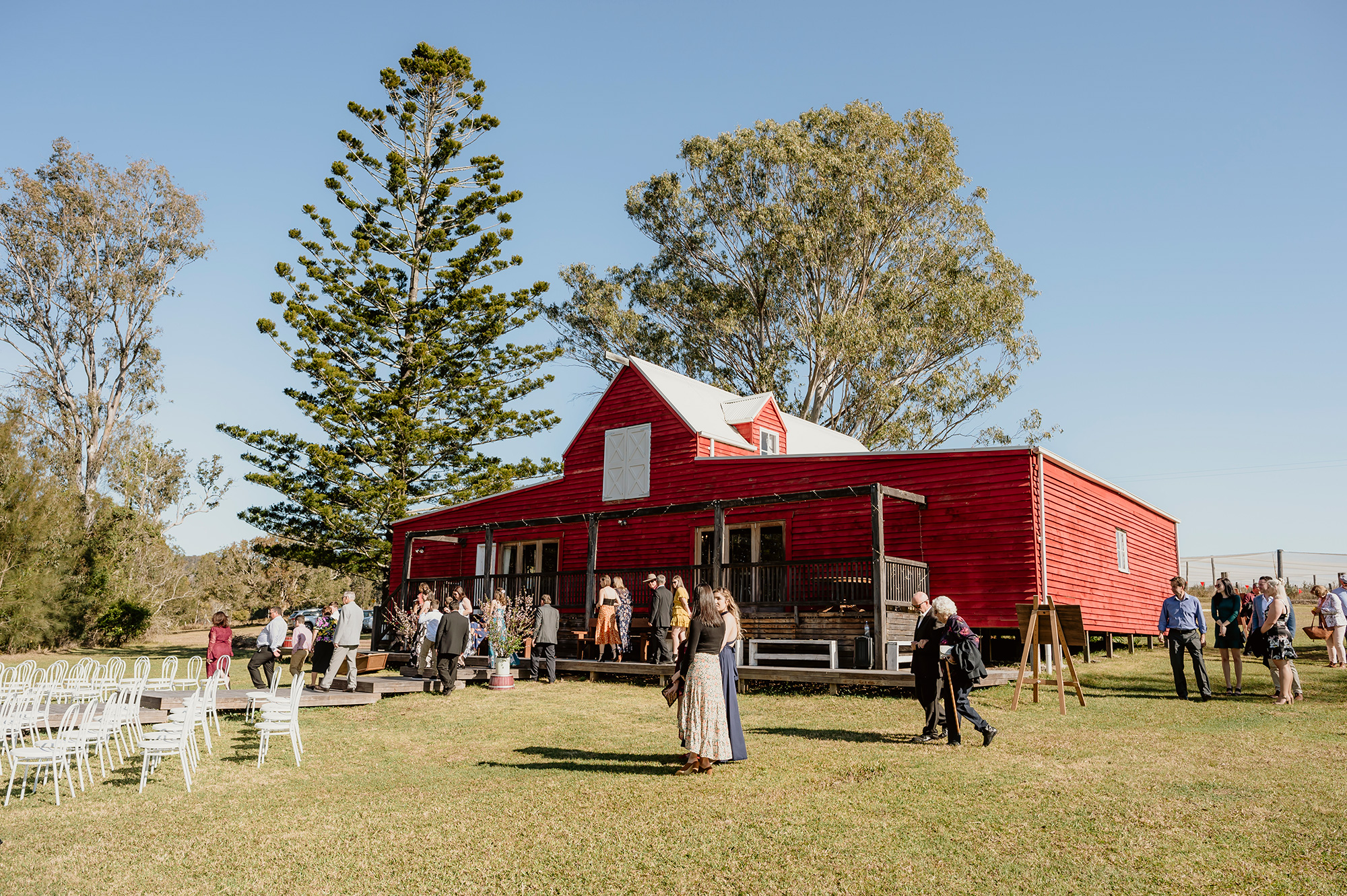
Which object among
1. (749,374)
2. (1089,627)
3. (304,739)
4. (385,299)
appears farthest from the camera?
(749,374)

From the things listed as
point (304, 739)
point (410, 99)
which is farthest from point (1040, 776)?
point (410, 99)

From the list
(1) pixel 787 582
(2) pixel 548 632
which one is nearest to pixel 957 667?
(1) pixel 787 582

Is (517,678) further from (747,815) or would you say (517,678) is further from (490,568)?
(747,815)

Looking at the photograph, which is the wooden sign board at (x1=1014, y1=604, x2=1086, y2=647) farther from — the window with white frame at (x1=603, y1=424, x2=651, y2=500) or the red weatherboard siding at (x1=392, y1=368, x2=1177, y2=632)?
the window with white frame at (x1=603, y1=424, x2=651, y2=500)

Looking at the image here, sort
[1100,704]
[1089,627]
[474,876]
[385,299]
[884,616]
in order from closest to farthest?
[474,876] → [1100,704] → [884,616] → [1089,627] → [385,299]

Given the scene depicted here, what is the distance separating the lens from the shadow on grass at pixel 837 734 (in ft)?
30.7

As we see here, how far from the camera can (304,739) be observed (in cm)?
1056

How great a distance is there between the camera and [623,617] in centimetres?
1634

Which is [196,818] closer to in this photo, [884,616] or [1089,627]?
[884,616]

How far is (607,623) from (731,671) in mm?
8405

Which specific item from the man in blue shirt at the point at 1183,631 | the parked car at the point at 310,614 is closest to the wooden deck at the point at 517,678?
the man in blue shirt at the point at 1183,631

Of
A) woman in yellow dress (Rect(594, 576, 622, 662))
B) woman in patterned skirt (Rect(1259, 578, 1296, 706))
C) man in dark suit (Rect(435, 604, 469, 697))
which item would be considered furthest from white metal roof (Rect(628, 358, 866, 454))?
woman in patterned skirt (Rect(1259, 578, 1296, 706))

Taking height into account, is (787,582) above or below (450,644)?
above

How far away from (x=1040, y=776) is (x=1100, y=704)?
4784 mm
